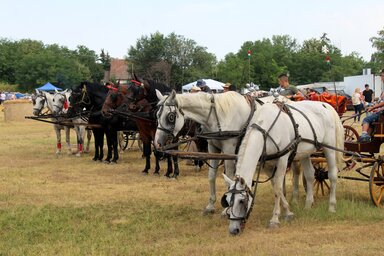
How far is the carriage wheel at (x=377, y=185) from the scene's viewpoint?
26.3ft

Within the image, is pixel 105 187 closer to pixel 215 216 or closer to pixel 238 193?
pixel 215 216

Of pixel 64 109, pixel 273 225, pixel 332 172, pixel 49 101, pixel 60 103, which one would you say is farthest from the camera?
pixel 49 101

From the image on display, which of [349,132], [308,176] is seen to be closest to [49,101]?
[349,132]

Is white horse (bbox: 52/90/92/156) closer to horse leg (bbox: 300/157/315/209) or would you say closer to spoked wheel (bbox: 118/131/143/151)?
spoked wheel (bbox: 118/131/143/151)

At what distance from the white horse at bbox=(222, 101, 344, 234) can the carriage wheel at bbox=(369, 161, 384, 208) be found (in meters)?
0.59

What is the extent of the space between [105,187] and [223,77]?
52.7m

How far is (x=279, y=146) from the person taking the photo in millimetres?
7016

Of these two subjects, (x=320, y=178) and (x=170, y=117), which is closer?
(x=170, y=117)

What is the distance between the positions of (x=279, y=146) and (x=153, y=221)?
2.28m

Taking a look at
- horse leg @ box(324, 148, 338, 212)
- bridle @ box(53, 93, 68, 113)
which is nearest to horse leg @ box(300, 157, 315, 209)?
horse leg @ box(324, 148, 338, 212)

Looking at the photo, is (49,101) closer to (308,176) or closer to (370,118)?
(308,176)

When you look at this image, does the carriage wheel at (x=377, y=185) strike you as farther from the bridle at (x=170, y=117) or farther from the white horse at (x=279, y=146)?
the bridle at (x=170, y=117)

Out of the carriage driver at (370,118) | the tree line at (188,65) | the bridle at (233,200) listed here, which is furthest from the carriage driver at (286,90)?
the tree line at (188,65)

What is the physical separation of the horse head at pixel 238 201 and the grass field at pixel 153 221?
1.02ft
